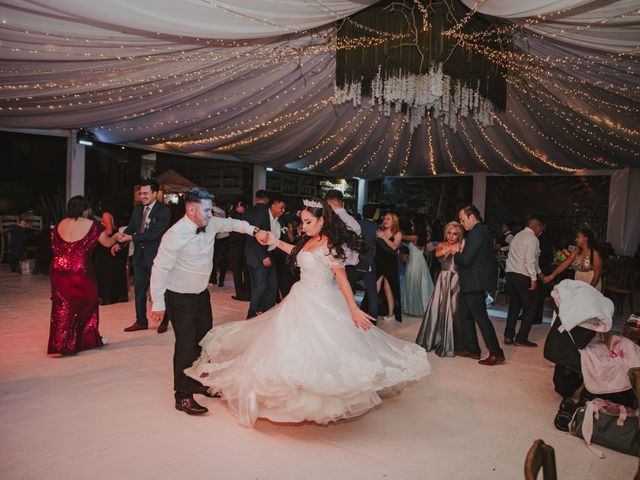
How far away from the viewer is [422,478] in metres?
2.49

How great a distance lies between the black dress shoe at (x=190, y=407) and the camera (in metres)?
3.15

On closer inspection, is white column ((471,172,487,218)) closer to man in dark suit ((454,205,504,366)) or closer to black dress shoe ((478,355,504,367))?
man in dark suit ((454,205,504,366))

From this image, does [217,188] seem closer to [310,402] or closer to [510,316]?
[510,316]

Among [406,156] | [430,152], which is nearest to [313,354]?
[430,152]

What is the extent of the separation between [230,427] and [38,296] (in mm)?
5505

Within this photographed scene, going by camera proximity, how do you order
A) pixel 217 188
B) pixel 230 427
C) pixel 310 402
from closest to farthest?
pixel 310 402 → pixel 230 427 → pixel 217 188

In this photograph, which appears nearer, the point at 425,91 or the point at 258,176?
the point at 425,91

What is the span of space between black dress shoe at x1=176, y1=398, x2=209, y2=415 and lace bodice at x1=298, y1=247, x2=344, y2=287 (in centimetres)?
108

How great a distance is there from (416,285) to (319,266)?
13.3ft

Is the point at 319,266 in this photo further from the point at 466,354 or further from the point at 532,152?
the point at 532,152

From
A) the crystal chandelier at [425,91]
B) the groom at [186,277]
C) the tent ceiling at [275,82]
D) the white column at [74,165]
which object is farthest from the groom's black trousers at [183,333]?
the white column at [74,165]

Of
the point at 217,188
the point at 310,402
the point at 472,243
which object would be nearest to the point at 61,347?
the point at 310,402

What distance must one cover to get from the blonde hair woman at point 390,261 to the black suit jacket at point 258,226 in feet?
4.72

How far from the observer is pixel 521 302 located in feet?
17.5
